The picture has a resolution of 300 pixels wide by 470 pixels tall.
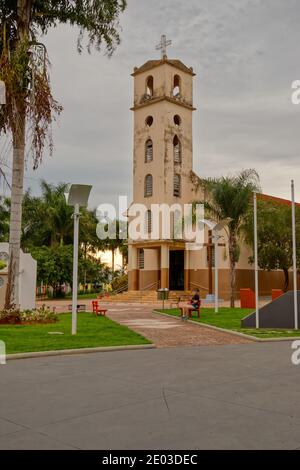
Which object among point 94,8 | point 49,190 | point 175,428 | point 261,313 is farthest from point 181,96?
point 175,428

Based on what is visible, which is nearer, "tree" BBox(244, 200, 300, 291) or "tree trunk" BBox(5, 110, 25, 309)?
"tree trunk" BBox(5, 110, 25, 309)

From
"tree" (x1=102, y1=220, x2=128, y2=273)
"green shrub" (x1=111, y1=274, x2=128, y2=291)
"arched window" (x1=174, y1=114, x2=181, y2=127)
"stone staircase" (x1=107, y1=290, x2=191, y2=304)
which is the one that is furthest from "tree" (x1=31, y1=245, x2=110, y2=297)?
"tree" (x1=102, y1=220, x2=128, y2=273)

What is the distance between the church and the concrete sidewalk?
29.5 meters

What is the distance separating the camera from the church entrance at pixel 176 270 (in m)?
42.0

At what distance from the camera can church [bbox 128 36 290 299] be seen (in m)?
40.0

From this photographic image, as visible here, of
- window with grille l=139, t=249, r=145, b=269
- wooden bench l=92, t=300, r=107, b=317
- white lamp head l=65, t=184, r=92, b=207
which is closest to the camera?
white lamp head l=65, t=184, r=92, b=207

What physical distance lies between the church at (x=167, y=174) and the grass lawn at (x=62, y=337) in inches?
922

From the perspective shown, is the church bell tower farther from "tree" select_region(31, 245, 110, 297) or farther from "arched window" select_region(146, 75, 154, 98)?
"tree" select_region(31, 245, 110, 297)

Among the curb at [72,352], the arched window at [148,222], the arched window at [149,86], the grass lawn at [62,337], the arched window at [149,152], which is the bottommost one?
the curb at [72,352]

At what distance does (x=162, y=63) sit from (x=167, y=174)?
9.04m

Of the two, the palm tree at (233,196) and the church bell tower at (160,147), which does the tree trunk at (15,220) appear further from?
the church bell tower at (160,147)

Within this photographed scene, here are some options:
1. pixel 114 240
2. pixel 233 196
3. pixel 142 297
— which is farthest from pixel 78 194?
pixel 114 240

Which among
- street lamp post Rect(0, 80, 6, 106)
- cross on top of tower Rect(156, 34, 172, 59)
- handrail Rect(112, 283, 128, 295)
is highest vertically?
cross on top of tower Rect(156, 34, 172, 59)

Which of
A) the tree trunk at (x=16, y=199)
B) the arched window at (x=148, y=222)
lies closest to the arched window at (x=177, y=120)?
the arched window at (x=148, y=222)
